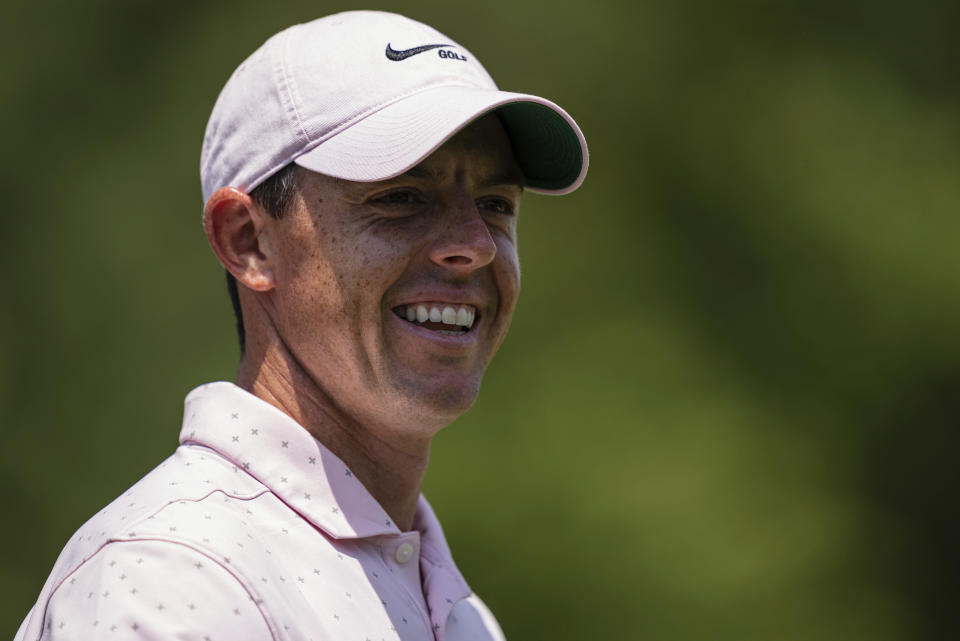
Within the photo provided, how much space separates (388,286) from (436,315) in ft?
0.28

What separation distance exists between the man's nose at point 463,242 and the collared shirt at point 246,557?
33 cm

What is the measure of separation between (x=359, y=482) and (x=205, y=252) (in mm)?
2729

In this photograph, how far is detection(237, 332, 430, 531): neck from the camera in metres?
1.78

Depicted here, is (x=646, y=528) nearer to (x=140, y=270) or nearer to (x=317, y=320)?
(x=140, y=270)

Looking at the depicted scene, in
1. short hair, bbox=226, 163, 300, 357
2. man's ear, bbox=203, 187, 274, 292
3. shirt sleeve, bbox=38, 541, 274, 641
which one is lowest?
shirt sleeve, bbox=38, 541, 274, 641

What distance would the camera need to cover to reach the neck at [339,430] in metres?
1.78

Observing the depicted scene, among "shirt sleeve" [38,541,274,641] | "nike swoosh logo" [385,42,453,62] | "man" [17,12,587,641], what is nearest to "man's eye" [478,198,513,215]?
"man" [17,12,587,641]

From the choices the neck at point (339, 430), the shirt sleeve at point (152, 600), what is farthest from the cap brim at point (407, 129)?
the shirt sleeve at point (152, 600)

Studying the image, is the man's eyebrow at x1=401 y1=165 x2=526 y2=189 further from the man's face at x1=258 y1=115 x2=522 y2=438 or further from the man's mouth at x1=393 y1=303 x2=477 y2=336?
the man's mouth at x1=393 y1=303 x2=477 y2=336

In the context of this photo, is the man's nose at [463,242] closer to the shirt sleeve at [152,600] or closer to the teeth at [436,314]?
the teeth at [436,314]

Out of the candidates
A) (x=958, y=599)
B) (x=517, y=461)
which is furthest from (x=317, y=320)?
(x=958, y=599)

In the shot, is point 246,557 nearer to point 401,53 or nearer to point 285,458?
point 285,458

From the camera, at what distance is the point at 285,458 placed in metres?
1.66

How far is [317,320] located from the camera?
1747mm
